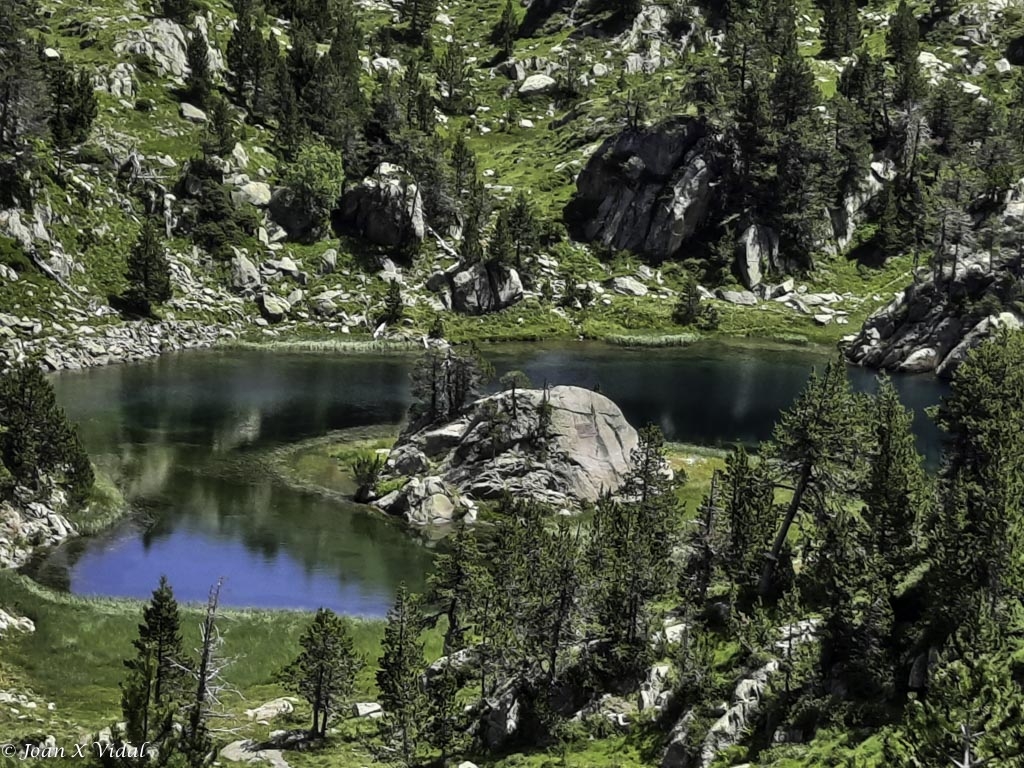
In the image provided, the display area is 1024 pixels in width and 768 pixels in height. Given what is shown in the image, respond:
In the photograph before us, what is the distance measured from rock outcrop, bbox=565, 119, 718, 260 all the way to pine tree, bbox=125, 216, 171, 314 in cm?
8141

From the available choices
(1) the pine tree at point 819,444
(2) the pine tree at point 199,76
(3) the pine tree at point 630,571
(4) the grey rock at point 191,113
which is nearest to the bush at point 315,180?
(4) the grey rock at point 191,113

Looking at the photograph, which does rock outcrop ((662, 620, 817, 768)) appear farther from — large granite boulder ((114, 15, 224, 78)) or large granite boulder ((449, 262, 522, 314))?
large granite boulder ((114, 15, 224, 78))

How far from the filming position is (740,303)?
566 feet

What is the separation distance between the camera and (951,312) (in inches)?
5404

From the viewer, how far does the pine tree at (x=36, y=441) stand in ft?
201

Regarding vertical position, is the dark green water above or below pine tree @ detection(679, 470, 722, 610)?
below

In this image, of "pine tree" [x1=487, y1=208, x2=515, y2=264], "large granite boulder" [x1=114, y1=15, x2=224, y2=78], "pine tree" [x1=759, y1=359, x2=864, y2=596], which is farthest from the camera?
"large granite boulder" [x1=114, y1=15, x2=224, y2=78]

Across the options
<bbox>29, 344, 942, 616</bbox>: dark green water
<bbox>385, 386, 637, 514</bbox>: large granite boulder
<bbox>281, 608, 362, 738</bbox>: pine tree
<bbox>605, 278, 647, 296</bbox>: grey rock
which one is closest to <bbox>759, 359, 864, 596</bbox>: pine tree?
<bbox>281, 608, 362, 738</bbox>: pine tree

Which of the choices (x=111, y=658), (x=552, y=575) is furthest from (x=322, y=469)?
(x=552, y=575)

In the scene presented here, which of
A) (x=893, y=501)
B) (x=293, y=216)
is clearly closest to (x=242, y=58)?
(x=293, y=216)

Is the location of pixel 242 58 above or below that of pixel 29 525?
above

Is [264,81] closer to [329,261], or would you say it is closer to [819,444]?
[329,261]

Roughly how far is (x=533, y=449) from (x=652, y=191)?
117371 mm

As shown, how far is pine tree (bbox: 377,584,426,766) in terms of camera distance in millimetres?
36781
